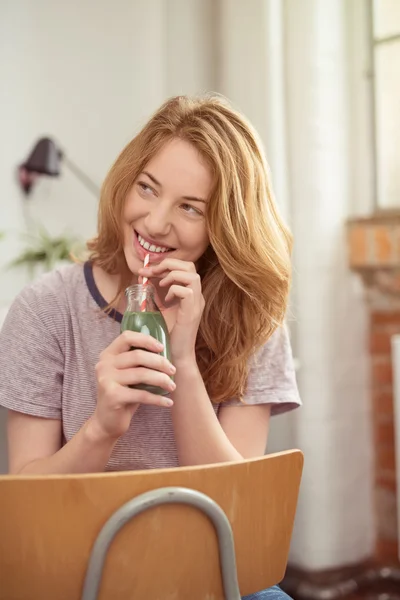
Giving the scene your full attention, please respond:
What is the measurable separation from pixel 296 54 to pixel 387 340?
0.98 metres

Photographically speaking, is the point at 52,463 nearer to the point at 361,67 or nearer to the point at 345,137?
the point at 345,137

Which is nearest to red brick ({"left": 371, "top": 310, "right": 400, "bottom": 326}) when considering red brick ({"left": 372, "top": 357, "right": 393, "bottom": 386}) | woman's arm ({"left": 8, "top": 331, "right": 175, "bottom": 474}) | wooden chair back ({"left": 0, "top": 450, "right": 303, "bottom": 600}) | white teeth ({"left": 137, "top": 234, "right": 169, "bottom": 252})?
red brick ({"left": 372, "top": 357, "right": 393, "bottom": 386})

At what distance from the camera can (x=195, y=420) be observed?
1.26 metres

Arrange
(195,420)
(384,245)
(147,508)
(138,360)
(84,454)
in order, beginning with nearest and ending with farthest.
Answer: (147,508) → (138,360) → (84,454) → (195,420) → (384,245)

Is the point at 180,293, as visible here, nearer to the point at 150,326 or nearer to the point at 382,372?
the point at 150,326

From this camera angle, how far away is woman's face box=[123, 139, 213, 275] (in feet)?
4.27

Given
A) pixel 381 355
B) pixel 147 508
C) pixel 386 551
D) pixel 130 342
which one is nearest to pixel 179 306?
pixel 130 342

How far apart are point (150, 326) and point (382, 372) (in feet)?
5.06

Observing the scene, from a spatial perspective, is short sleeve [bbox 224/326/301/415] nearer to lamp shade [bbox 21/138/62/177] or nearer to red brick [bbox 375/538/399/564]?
red brick [bbox 375/538/399/564]

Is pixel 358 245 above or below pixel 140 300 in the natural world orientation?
above

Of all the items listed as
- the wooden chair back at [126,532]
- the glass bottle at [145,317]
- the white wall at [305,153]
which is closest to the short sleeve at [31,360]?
the glass bottle at [145,317]

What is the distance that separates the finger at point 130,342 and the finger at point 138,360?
18 millimetres

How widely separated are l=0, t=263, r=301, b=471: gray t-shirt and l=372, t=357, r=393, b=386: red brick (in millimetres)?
1083

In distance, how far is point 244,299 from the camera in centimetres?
143
